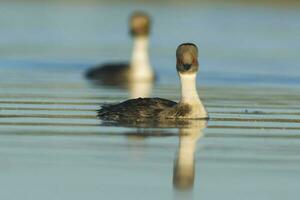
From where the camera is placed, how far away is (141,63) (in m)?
30.7

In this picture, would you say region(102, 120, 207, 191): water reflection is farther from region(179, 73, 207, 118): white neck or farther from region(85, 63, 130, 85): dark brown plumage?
region(85, 63, 130, 85): dark brown plumage

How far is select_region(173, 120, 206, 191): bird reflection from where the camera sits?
1200 centimetres

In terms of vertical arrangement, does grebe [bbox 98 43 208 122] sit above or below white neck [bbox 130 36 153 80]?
below

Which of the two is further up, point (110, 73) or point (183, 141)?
point (110, 73)

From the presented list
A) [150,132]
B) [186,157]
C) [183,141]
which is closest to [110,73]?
[150,132]

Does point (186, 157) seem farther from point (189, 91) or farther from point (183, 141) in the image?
point (189, 91)

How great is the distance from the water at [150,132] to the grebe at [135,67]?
0.58 m

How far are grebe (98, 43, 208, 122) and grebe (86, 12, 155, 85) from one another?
10613 mm

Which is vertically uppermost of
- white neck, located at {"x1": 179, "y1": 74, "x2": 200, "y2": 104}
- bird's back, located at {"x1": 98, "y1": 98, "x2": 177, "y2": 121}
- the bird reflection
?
white neck, located at {"x1": 179, "y1": 74, "x2": 200, "y2": 104}

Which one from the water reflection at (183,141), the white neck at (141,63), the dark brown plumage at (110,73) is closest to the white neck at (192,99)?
the water reflection at (183,141)

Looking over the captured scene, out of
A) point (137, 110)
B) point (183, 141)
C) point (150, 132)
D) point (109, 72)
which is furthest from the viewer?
point (109, 72)

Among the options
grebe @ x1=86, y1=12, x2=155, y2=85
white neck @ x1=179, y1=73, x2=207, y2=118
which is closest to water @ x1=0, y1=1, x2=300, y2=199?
white neck @ x1=179, y1=73, x2=207, y2=118

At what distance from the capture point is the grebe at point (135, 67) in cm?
2902

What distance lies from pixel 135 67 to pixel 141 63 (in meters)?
0.18
